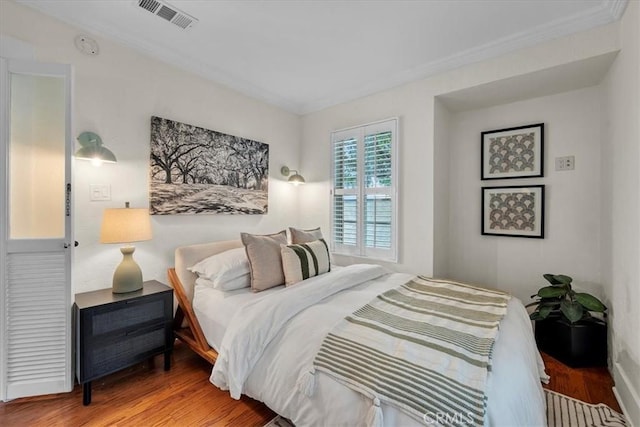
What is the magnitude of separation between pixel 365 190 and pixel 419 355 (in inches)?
87.5

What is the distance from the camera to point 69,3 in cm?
188

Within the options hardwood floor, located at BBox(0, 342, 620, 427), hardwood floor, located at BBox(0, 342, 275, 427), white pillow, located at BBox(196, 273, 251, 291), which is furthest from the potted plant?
white pillow, located at BBox(196, 273, 251, 291)

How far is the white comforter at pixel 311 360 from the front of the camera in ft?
3.58

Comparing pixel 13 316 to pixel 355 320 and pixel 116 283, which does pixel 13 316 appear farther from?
pixel 355 320

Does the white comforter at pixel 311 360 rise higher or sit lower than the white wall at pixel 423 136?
lower

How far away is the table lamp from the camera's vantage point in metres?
1.94

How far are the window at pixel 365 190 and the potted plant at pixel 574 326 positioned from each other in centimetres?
135

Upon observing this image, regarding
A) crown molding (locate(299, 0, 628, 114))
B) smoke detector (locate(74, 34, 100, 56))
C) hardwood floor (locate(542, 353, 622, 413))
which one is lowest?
hardwood floor (locate(542, 353, 622, 413))

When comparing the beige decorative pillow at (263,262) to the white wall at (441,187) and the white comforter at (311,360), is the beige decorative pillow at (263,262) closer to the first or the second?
the white comforter at (311,360)

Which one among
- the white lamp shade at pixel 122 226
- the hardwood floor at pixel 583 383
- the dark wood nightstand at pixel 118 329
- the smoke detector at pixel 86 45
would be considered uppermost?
the smoke detector at pixel 86 45

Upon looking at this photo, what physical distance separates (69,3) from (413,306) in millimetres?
2993

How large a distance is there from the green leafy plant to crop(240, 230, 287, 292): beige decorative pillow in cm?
216

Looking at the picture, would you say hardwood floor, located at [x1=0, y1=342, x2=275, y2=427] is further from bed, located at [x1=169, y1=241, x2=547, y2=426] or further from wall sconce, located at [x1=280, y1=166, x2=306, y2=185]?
wall sconce, located at [x1=280, y1=166, x2=306, y2=185]

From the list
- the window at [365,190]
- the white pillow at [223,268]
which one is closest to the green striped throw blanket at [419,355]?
the white pillow at [223,268]
